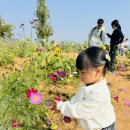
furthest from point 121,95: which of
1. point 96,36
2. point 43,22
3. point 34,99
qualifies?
point 43,22

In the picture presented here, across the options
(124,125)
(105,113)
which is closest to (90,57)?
(105,113)

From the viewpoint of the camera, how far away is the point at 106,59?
10.2ft

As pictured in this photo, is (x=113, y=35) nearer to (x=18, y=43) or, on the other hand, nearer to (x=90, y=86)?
(x=18, y=43)

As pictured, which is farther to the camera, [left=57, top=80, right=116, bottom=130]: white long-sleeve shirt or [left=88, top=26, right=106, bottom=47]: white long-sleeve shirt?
[left=88, top=26, right=106, bottom=47]: white long-sleeve shirt

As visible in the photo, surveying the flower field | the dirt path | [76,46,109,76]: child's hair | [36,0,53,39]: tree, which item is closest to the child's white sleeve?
the flower field

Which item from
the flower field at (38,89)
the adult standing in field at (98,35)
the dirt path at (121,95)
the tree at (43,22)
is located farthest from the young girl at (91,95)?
the tree at (43,22)

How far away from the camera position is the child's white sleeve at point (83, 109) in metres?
3.03

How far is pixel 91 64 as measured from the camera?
119 inches

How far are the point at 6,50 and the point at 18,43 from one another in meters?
1.02

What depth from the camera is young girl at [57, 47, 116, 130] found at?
3027 mm

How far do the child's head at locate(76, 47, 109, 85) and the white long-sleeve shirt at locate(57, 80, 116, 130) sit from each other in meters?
0.06

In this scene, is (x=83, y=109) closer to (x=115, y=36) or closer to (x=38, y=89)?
(x=38, y=89)

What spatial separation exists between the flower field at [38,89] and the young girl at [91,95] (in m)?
0.18

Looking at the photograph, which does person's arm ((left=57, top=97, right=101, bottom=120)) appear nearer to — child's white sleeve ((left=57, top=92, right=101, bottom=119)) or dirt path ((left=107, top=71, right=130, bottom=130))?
child's white sleeve ((left=57, top=92, right=101, bottom=119))
